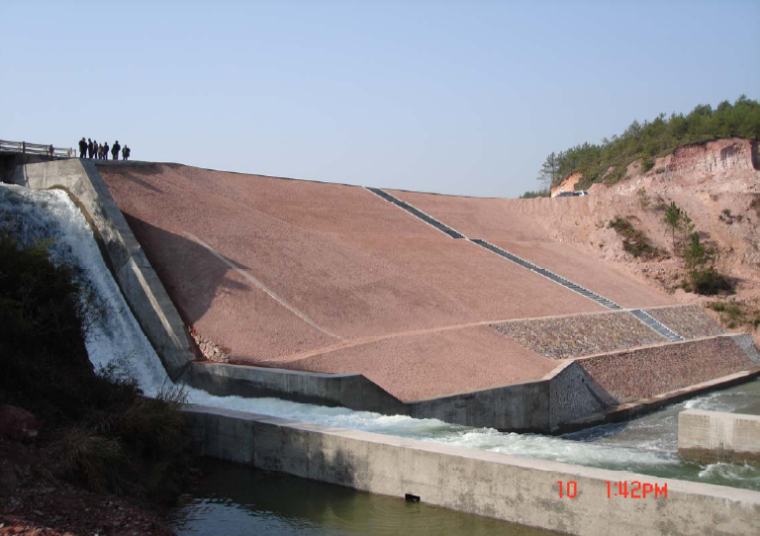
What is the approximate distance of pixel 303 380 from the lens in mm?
14594

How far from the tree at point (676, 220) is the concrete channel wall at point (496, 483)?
31.4 m

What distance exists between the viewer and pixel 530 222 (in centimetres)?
4119

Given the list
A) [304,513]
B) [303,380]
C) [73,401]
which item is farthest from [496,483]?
[303,380]

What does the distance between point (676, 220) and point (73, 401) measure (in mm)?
34172

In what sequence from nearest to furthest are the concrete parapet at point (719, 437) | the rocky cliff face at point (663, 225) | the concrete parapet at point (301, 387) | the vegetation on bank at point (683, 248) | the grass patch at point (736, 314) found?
the concrete parapet at point (719, 437) < the concrete parapet at point (301, 387) < the grass patch at point (736, 314) < the vegetation on bank at point (683, 248) < the rocky cliff face at point (663, 225)

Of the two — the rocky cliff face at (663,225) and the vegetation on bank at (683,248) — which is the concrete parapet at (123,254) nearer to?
the rocky cliff face at (663,225)

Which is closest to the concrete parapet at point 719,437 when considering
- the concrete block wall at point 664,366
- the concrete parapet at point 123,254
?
the concrete block wall at point 664,366

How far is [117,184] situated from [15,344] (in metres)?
14.4

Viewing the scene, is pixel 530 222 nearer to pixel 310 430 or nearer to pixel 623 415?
pixel 623 415

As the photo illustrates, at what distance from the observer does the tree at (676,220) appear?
125 feet

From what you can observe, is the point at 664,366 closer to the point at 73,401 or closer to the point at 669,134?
the point at 73,401

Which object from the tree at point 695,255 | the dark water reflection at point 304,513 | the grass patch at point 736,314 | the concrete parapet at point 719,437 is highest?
the tree at point 695,255

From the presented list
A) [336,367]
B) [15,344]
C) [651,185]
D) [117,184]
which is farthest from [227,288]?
[651,185]
